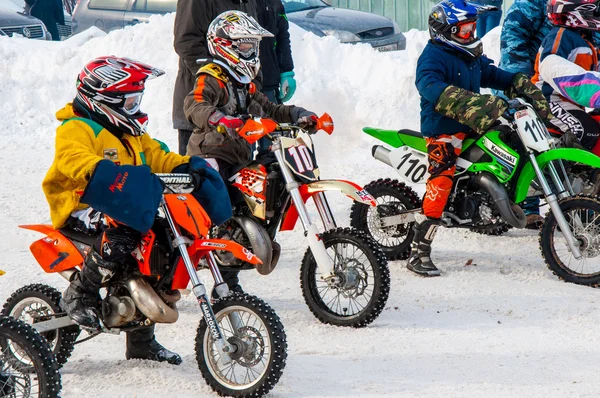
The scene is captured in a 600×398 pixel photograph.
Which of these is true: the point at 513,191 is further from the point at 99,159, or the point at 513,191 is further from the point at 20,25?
the point at 20,25

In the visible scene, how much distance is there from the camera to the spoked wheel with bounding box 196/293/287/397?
14.9 ft

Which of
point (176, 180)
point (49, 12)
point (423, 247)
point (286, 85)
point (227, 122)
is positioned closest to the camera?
point (176, 180)

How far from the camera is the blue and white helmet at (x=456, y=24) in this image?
6.77 meters

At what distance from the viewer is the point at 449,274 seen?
7102 millimetres

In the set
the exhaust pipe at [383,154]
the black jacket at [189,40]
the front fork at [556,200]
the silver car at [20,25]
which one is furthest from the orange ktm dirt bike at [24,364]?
the silver car at [20,25]

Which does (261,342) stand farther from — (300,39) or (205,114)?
(300,39)

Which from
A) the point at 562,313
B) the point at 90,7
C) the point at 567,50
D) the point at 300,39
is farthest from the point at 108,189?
the point at 90,7

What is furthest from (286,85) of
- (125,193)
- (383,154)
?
(125,193)

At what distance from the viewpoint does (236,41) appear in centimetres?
623

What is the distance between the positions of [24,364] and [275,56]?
4.55 metres

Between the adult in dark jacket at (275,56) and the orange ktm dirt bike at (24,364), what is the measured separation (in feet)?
14.1

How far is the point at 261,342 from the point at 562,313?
2.33 meters

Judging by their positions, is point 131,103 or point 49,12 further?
point 49,12

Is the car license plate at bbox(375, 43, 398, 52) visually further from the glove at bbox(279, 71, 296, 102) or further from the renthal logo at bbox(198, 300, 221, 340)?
the renthal logo at bbox(198, 300, 221, 340)
